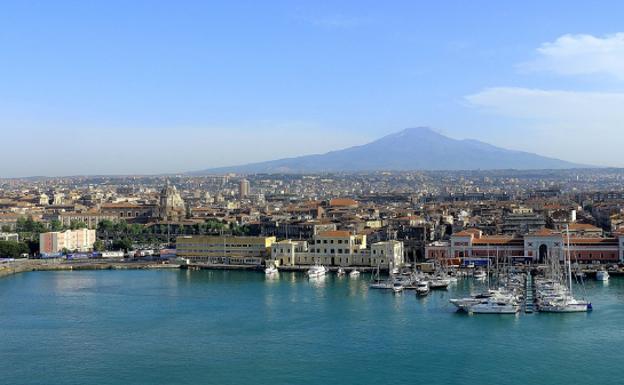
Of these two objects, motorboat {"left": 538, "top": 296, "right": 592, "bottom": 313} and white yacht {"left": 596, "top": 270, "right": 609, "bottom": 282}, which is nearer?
motorboat {"left": 538, "top": 296, "right": 592, "bottom": 313}

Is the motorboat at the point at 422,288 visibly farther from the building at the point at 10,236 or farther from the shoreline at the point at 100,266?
the building at the point at 10,236

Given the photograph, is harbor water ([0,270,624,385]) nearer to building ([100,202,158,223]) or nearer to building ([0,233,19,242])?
building ([0,233,19,242])

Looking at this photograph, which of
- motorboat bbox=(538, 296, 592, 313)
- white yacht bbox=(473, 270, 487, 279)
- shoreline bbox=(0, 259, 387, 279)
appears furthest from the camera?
shoreline bbox=(0, 259, 387, 279)

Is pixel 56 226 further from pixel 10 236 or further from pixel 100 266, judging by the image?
pixel 100 266

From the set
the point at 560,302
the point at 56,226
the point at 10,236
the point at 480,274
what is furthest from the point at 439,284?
the point at 56,226

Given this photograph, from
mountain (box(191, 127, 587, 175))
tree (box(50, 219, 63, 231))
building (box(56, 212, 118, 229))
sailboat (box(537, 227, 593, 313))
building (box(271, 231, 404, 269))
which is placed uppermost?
mountain (box(191, 127, 587, 175))

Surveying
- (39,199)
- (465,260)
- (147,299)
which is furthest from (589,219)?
(39,199)

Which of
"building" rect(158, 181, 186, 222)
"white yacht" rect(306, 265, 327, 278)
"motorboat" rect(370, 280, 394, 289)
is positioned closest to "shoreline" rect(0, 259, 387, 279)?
"white yacht" rect(306, 265, 327, 278)
